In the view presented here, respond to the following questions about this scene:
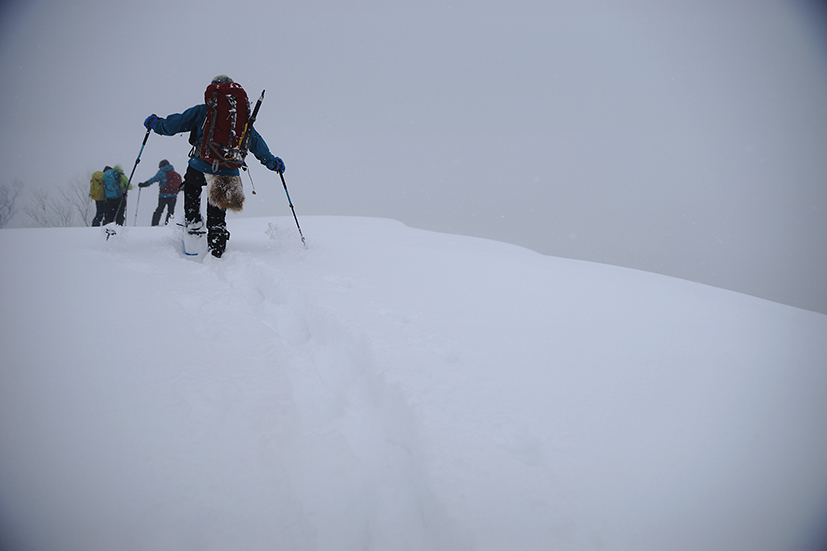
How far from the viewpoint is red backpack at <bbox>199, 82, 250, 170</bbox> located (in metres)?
3.80

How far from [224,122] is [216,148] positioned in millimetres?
301

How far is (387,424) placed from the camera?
1736mm

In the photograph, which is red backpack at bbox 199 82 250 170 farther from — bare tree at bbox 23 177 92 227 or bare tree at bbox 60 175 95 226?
bare tree at bbox 23 177 92 227

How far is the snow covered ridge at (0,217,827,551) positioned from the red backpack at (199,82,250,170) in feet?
5.83

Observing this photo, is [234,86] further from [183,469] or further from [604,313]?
[604,313]

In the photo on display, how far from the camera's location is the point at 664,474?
1.45m

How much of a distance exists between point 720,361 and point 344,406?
8.14 ft

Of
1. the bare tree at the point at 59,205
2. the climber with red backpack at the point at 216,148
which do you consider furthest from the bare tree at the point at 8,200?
the climber with red backpack at the point at 216,148

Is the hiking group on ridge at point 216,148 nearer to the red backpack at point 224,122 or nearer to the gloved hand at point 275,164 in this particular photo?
the red backpack at point 224,122

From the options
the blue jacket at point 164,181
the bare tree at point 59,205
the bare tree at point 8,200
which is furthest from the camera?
the bare tree at point 59,205

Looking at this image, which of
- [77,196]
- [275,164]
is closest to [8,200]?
[77,196]

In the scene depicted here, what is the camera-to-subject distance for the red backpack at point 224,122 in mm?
3799

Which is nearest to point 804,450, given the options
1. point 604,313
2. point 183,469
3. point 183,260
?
point 604,313

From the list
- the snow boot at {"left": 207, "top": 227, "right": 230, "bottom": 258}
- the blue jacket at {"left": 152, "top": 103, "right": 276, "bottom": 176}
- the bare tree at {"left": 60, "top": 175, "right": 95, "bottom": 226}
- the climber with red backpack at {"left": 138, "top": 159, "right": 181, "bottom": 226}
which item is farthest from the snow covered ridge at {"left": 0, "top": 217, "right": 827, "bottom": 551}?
the bare tree at {"left": 60, "top": 175, "right": 95, "bottom": 226}
